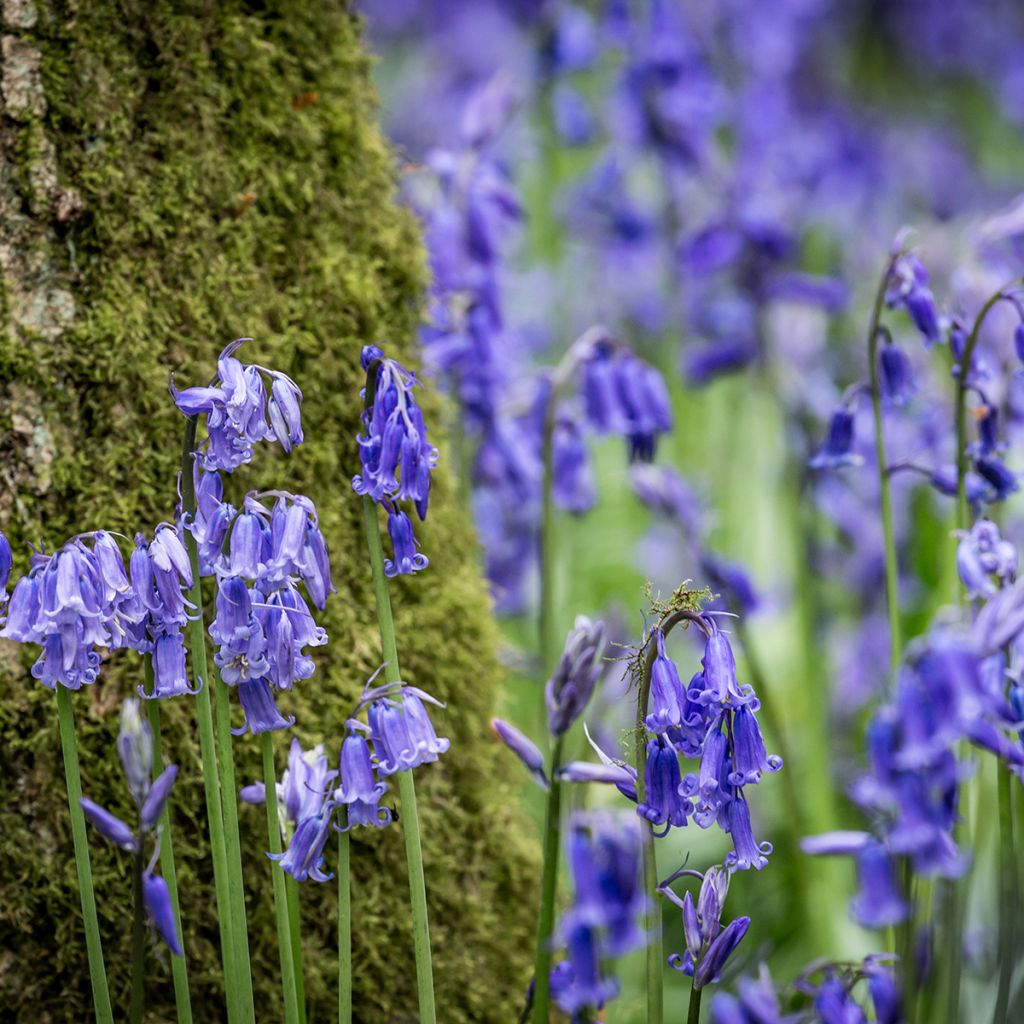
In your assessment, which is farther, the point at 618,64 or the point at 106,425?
the point at 618,64

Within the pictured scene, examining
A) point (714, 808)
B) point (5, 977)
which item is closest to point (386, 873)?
point (5, 977)

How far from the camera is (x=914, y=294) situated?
263cm

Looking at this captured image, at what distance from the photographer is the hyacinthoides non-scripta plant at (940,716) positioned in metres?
1.38

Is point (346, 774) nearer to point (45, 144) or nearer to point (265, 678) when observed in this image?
point (265, 678)

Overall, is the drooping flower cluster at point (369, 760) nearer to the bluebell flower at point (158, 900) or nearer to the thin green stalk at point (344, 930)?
the thin green stalk at point (344, 930)

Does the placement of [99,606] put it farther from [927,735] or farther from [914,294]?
[914,294]

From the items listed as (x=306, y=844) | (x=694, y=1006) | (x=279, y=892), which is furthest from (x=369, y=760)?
(x=694, y=1006)

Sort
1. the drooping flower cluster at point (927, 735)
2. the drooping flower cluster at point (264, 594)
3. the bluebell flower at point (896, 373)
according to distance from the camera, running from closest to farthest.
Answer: the drooping flower cluster at point (927, 735) < the drooping flower cluster at point (264, 594) < the bluebell flower at point (896, 373)

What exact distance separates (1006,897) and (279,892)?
4.05ft

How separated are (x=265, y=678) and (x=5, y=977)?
0.94m

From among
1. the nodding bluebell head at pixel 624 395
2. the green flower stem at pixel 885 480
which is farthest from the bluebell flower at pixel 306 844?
the nodding bluebell head at pixel 624 395

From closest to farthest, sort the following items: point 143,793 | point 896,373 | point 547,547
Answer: point 143,793 < point 896,373 < point 547,547

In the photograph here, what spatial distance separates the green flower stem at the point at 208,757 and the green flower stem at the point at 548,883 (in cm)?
48

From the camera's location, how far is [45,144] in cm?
246
